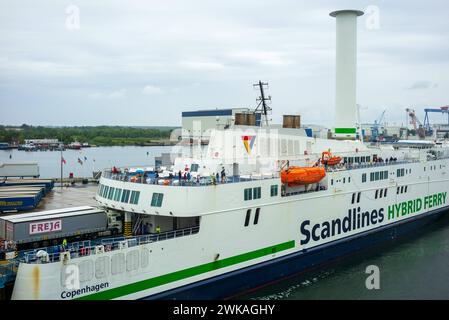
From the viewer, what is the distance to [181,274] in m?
15.0

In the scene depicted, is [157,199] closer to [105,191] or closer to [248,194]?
[105,191]

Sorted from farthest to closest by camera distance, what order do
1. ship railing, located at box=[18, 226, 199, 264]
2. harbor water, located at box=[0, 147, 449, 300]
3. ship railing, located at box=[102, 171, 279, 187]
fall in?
harbor water, located at box=[0, 147, 449, 300], ship railing, located at box=[102, 171, 279, 187], ship railing, located at box=[18, 226, 199, 264]

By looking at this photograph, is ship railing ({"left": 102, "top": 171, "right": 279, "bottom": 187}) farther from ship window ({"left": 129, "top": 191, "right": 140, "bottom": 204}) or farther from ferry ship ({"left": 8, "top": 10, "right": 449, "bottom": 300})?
ship window ({"left": 129, "top": 191, "right": 140, "bottom": 204})

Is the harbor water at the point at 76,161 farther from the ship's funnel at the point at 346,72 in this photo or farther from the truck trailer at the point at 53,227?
the truck trailer at the point at 53,227

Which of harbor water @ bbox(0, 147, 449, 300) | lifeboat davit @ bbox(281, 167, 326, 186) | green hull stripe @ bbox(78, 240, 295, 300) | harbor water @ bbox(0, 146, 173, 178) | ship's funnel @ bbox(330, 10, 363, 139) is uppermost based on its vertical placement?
ship's funnel @ bbox(330, 10, 363, 139)

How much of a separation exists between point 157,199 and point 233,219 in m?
3.06

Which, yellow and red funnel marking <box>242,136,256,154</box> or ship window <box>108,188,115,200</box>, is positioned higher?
yellow and red funnel marking <box>242,136,256,154</box>

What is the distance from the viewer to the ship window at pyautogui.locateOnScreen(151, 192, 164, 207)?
15719 mm

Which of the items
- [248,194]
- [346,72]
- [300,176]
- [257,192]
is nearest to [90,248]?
[248,194]

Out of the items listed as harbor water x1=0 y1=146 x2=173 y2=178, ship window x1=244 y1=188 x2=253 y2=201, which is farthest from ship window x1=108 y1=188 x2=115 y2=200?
harbor water x1=0 y1=146 x2=173 y2=178

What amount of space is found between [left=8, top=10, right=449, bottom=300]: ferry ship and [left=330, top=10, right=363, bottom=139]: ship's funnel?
3090mm

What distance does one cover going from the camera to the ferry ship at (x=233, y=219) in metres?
13.4

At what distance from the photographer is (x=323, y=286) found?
19.7 meters
